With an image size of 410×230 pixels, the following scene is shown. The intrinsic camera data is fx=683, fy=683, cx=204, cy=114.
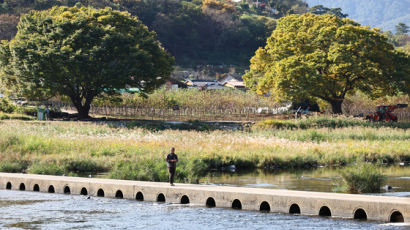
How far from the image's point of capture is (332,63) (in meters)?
68.2

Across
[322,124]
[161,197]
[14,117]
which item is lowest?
[161,197]

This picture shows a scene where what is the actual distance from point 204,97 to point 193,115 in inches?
175

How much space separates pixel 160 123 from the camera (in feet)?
210

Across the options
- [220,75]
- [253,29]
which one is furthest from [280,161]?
[253,29]

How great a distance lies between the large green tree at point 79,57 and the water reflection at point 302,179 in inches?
1191

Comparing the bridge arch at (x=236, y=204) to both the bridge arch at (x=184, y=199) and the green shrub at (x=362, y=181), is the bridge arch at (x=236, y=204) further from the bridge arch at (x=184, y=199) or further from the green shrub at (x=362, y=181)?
the green shrub at (x=362, y=181)

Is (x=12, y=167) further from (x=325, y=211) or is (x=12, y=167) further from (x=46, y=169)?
(x=325, y=211)

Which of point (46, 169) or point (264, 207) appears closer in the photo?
point (264, 207)

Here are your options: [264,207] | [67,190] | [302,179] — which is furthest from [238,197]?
[302,179]

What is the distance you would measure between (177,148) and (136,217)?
1824cm

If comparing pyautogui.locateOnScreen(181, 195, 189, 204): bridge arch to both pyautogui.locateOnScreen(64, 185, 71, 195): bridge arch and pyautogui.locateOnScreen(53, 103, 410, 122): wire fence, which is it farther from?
pyautogui.locateOnScreen(53, 103, 410, 122): wire fence

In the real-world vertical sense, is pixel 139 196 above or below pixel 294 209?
above

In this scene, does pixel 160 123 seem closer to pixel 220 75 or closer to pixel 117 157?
pixel 117 157

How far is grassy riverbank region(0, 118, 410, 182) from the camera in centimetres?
3675
